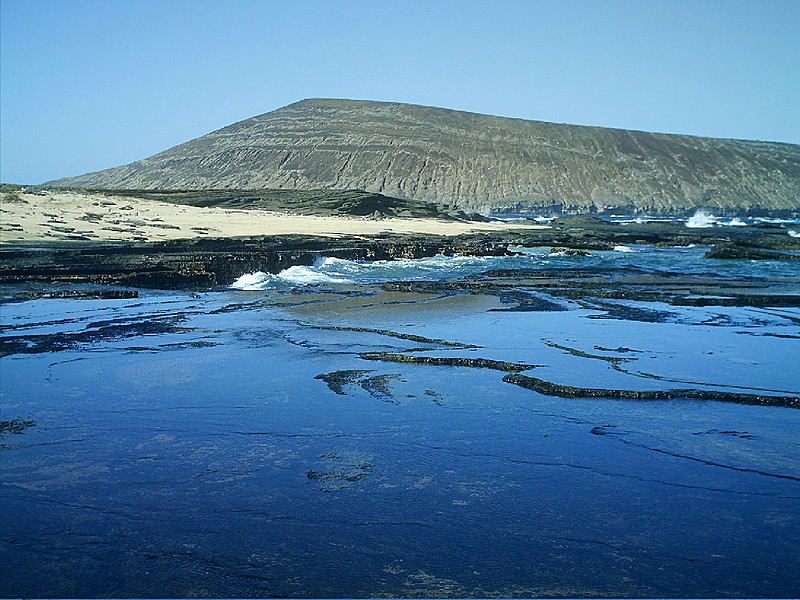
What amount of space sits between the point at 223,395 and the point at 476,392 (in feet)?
6.66

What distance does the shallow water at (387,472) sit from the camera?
11.0ft

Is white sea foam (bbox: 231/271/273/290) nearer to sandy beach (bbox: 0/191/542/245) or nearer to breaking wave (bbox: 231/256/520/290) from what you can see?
breaking wave (bbox: 231/256/520/290)

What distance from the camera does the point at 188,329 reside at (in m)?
9.52

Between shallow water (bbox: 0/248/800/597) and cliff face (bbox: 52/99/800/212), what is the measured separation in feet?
225

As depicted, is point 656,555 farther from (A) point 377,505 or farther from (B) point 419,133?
(B) point 419,133

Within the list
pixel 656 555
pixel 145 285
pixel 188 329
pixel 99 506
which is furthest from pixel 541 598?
pixel 145 285

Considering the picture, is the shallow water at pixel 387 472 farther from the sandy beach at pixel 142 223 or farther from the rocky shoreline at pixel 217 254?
the sandy beach at pixel 142 223

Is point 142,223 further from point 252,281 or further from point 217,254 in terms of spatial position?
point 252,281

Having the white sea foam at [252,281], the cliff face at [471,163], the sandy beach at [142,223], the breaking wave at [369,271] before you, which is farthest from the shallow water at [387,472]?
the cliff face at [471,163]

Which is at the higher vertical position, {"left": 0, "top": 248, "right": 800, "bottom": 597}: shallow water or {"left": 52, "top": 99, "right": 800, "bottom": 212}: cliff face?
{"left": 52, "top": 99, "right": 800, "bottom": 212}: cliff face

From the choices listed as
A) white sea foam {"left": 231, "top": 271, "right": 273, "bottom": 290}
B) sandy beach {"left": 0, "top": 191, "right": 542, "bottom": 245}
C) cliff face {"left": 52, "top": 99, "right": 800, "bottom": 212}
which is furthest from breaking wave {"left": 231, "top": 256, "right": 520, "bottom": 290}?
cliff face {"left": 52, "top": 99, "right": 800, "bottom": 212}

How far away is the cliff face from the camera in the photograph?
79.4 m

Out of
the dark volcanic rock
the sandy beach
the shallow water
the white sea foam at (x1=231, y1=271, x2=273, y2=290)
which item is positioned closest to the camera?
the shallow water

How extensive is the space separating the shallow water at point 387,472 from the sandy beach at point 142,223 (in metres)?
13.7
